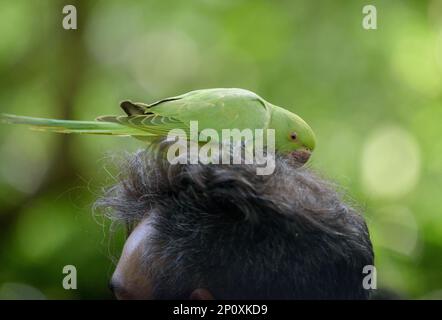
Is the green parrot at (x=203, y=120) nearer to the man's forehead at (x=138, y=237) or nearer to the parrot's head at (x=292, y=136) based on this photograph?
the parrot's head at (x=292, y=136)

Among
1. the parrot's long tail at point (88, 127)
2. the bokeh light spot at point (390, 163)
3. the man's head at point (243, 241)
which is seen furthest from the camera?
the bokeh light spot at point (390, 163)

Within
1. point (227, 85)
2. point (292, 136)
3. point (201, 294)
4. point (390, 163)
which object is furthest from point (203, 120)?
point (227, 85)

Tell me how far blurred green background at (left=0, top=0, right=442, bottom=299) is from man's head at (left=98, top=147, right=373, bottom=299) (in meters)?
3.04

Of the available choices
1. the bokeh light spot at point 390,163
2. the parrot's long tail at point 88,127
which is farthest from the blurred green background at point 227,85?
the parrot's long tail at point 88,127

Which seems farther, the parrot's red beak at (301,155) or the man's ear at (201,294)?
the parrot's red beak at (301,155)

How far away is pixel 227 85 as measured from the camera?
598 cm

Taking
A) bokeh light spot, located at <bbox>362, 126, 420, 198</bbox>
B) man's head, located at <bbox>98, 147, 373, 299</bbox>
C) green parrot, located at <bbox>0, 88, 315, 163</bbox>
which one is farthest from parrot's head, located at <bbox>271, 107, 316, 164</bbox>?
bokeh light spot, located at <bbox>362, 126, 420, 198</bbox>

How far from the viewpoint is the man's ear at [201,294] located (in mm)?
1458

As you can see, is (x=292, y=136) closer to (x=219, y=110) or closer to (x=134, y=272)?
(x=219, y=110)

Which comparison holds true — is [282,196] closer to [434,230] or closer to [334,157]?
[434,230]

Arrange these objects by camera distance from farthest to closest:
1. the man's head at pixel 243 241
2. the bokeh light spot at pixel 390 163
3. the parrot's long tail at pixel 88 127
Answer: the bokeh light spot at pixel 390 163 → the parrot's long tail at pixel 88 127 → the man's head at pixel 243 241
